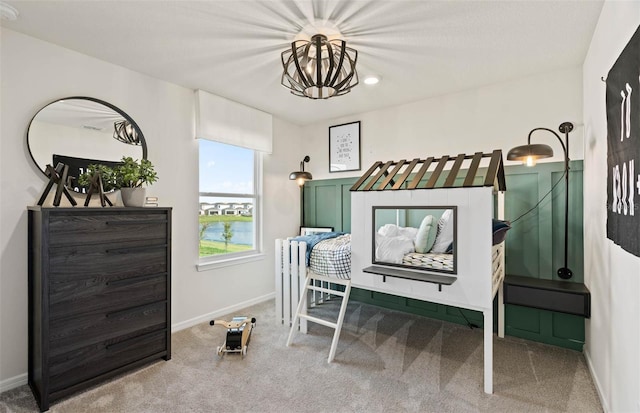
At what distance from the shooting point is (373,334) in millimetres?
3008

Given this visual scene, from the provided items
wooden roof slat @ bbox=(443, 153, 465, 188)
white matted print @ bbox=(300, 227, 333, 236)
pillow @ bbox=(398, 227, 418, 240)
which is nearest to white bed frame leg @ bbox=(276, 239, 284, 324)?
white matted print @ bbox=(300, 227, 333, 236)

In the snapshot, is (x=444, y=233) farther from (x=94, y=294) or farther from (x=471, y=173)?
(x=94, y=294)

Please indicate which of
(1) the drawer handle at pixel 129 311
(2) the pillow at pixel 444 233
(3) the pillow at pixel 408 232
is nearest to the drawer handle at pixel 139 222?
(1) the drawer handle at pixel 129 311

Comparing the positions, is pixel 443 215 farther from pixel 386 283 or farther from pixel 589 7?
pixel 589 7

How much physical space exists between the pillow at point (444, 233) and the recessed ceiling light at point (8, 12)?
10.1 ft

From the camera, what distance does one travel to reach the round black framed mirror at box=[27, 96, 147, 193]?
2289 millimetres

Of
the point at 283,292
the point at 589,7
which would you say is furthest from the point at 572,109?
the point at 283,292

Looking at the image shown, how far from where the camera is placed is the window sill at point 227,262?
3391mm

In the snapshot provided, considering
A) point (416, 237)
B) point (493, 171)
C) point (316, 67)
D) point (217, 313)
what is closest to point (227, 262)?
point (217, 313)

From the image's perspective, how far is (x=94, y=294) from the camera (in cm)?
213

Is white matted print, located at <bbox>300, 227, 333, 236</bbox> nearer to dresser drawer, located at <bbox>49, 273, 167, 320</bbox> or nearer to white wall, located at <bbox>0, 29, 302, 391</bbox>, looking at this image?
white wall, located at <bbox>0, 29, 302, 391</bbox>

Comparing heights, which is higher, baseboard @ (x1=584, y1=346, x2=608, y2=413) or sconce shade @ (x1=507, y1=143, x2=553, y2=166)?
sconce shade @ (x1=507, y1=143, x2=553, y2=166)

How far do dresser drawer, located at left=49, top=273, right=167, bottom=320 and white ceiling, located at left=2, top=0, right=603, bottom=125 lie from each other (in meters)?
1.75

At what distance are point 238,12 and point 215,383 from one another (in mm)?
2499
